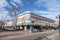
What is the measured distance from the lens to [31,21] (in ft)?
7.07

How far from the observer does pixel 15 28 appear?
2199mm

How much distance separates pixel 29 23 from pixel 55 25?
1.87ft

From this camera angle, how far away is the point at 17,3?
7.42ft

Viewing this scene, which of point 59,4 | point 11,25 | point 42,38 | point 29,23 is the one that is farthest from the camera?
point 42,38

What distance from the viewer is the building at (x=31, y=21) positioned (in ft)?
6.89

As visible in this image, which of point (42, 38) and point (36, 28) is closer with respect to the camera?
point (36, 28)

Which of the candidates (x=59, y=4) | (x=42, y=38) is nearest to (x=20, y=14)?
(x=59, y=4)

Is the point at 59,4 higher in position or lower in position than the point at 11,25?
higher

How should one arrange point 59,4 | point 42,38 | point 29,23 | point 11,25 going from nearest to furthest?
point 29,23 → point 11,25 → point 59,4 → point 42,38

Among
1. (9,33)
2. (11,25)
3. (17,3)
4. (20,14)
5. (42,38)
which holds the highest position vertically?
(17,3)

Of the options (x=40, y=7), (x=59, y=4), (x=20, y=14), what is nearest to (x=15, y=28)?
(x=20, y=14)

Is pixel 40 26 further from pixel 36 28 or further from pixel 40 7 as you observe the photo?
pixel 40 7

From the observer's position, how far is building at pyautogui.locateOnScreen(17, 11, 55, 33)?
210cm

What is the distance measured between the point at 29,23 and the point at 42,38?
1.07 meters
